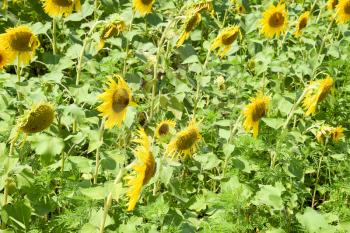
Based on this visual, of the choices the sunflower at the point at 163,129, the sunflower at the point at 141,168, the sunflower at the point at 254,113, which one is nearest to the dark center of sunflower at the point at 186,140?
the sunflower at the point at 163,129

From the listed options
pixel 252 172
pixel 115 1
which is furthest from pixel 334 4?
pixel 252 172

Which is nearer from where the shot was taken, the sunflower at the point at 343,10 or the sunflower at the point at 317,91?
the sunflower at the point at 317,91

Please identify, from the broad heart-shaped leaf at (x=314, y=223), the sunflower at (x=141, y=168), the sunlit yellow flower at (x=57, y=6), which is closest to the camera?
the sunflower at (x=141, y=168)

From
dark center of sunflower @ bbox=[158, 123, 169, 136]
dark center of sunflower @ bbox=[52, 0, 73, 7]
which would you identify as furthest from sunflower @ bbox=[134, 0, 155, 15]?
dark center of sunflower @ bbox=[158, 123, 169, 136]

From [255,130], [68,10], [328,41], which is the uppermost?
[68,10]

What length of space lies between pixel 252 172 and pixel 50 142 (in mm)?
1197

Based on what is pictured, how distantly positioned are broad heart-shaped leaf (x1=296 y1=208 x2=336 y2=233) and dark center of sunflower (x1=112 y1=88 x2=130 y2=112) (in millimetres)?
890

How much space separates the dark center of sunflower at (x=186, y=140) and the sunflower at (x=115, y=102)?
0.28 meters

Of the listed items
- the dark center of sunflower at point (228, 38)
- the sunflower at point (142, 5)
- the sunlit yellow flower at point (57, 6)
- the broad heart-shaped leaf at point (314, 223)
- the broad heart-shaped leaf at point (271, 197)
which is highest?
the sunlit yellow flower at point (57, 6)

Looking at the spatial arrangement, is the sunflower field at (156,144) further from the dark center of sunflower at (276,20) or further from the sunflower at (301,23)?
the sunflower at (301,23)

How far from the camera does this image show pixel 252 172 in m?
2.85

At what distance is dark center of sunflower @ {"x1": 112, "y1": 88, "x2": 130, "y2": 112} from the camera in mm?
2158

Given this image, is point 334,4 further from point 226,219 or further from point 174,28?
point 226,219

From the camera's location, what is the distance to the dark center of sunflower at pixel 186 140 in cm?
232
